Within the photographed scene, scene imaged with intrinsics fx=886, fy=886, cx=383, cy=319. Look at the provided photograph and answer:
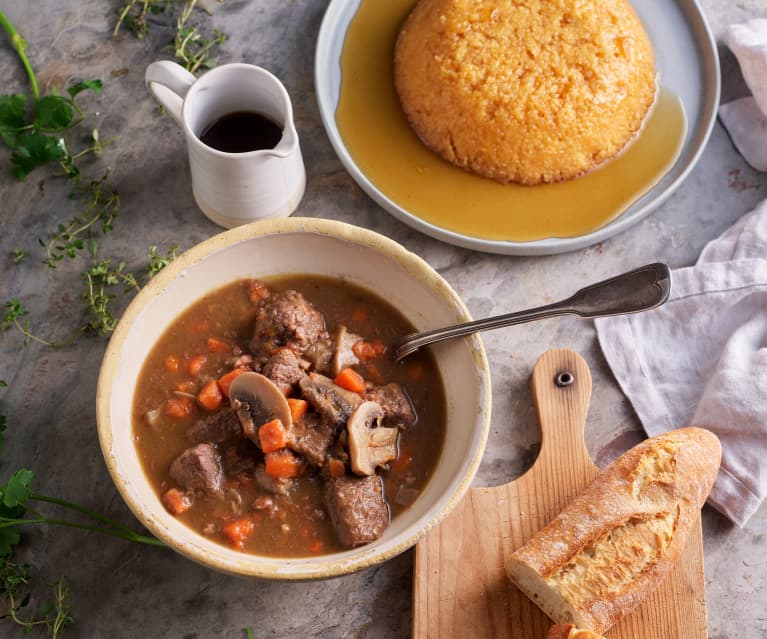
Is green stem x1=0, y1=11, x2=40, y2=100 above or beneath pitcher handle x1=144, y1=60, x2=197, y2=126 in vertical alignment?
beneath

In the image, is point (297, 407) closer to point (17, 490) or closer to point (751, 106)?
point (17, 490)

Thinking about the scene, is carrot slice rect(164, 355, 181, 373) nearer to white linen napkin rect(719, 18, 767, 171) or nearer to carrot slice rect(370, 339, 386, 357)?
carrot slice rect(370, 339, 386, 357)

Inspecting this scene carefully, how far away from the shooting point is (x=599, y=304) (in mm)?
3658

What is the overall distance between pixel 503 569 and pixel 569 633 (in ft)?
1.47

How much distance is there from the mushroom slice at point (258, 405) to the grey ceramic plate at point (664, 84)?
3.99ft

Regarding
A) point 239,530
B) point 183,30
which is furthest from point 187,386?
point 183,30

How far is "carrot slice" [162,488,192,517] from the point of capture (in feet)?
11.0

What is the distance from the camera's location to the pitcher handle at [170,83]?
3852 mm

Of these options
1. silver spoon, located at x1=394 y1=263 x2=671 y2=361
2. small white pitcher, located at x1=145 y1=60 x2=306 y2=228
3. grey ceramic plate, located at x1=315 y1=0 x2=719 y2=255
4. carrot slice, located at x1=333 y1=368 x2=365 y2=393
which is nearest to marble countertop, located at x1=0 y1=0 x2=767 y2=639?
grey ceramic plate, located at x1=315 y1=0 x2=719 y2=255

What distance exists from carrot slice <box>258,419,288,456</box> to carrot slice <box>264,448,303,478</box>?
26 millimetres

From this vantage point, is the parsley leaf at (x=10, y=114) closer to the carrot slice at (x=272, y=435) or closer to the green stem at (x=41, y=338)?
the green stem at (x=41, y=338)

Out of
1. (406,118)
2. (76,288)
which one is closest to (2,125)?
(76,288)

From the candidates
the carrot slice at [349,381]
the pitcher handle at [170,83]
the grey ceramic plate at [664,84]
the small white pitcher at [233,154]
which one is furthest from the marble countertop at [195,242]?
the carrot slice at [349,381]

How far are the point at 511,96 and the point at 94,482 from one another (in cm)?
266
